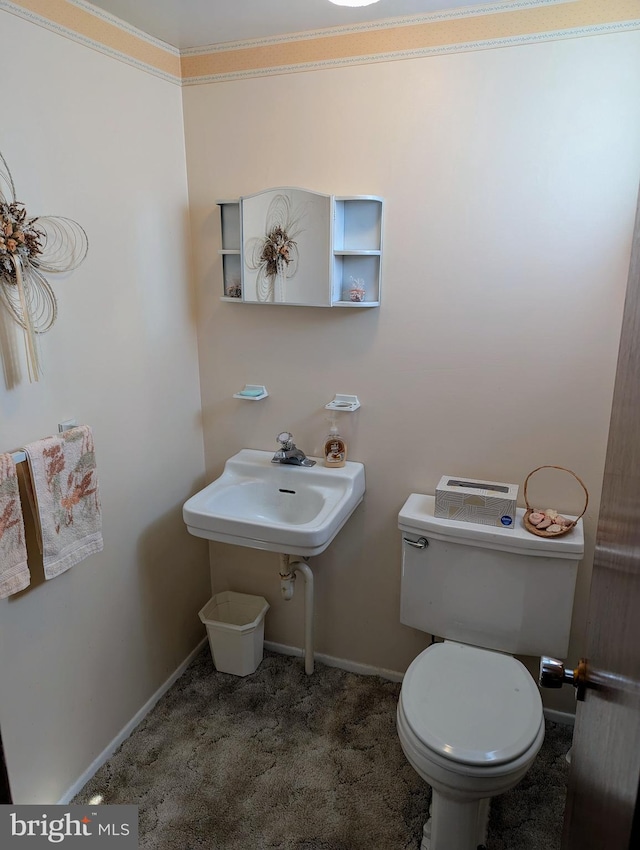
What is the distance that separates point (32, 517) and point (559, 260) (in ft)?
5.69

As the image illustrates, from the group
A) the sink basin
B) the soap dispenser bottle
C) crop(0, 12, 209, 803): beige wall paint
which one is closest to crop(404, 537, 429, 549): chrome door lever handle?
the sink basin

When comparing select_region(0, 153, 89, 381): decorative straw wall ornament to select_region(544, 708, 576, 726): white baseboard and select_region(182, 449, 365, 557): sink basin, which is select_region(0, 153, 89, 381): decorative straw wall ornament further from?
select_region(544, 708, 576, 726): white baseboard

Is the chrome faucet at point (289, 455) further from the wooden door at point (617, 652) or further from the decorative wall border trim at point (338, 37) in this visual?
the wooden door at point (617, 652)

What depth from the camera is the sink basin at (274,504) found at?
5.97 feet

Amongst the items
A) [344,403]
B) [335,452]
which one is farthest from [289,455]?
[344,403]

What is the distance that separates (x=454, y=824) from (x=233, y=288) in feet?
6.01

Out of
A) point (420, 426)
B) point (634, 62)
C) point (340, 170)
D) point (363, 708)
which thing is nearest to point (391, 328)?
point (420, 426)

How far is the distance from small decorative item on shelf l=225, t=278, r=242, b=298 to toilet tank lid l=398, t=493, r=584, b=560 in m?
0.99

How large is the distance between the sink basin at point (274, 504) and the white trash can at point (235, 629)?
0.49m

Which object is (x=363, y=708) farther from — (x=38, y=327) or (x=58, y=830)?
(x=38, y=327)

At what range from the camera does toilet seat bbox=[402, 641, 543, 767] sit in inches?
56.1

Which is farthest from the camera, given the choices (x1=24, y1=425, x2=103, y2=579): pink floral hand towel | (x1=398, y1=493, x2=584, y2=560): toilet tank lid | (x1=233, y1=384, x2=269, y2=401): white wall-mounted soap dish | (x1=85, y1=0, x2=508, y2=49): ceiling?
(x1=233, y1=384, x2=269, y2=401): white wall-mounted soap dish

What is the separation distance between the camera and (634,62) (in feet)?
5.16

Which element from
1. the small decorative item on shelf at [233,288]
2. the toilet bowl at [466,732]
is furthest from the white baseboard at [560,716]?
the small decorative item on shelf at [233,288]
